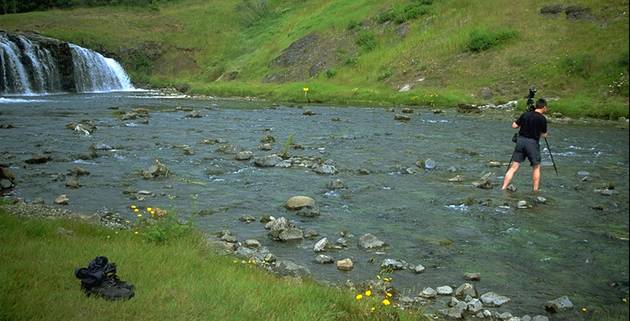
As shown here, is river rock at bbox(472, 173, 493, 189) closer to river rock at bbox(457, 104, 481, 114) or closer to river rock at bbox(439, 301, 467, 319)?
river rock at bbox(439, 301, 467, 319)

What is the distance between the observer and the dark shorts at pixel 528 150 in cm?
1803

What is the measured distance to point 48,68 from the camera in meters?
60.4

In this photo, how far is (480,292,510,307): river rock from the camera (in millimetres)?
9742

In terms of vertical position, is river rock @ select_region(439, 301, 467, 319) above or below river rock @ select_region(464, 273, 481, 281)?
above

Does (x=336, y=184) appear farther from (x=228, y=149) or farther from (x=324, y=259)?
(x=228, y=149)

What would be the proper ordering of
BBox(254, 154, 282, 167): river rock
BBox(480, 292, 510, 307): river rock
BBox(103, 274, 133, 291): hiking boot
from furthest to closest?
BBox(254, 154, 282, 167): river rock, BBox(480, 292, 510, 307): river rock, BBox(103, 274, 133, 291): hiking boot

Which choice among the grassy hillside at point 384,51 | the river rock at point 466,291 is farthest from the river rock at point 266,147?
the grassy hillside at point 384,51

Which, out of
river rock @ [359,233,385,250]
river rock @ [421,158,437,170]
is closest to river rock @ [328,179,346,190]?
river rock @ [421,158,437,170]

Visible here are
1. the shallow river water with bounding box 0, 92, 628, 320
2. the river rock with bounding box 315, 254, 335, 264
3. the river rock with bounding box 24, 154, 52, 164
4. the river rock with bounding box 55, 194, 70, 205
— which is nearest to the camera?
the shallow river water with bounding box 0, 92, 628, 320

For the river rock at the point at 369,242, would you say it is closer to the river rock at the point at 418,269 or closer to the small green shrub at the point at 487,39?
the river rock at the point at 418,269

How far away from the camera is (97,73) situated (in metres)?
72.9

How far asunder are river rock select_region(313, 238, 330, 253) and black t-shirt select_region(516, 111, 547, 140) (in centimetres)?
964

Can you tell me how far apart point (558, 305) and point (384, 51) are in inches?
2209

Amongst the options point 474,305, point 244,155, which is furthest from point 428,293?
point 244,155
